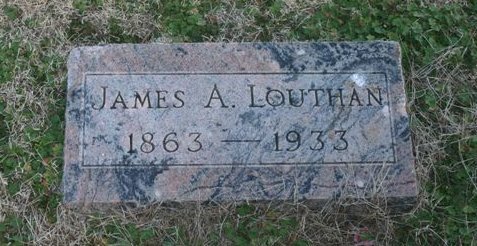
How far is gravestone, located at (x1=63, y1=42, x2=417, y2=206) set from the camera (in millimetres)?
2721

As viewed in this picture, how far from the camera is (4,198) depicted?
283cm

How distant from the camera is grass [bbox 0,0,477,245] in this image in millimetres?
2742

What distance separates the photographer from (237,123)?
2.82 m

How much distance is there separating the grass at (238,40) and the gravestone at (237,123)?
0.11 m

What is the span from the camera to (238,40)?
3.28 metres

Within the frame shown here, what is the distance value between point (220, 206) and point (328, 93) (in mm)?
694

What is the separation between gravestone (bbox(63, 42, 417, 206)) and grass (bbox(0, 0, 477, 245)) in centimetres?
11

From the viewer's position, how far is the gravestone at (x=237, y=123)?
2.72m

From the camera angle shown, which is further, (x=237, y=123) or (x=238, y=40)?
(x=238, y=40)

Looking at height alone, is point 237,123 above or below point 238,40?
below

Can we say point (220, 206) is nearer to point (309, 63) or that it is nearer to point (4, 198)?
point (309, 63)

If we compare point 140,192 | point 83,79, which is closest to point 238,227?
point 140,192

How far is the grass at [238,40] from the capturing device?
9.00 ft

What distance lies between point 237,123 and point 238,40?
2.03 feet
